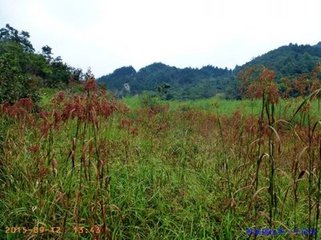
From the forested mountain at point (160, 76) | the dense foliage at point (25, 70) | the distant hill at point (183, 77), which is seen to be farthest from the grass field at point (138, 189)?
the forested mountain at point (160, 76)

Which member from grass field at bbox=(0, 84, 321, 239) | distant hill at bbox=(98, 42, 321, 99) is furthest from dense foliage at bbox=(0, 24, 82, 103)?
distant hill at bbox=(98, 42, 321, 99)

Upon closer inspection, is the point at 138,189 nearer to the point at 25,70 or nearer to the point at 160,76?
the point at 25,70

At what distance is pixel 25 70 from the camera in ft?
57.9

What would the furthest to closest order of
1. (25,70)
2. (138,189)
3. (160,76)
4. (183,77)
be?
(160,76) → (183,77) → (25,70) → (138,189)

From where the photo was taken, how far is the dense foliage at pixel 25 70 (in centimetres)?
802

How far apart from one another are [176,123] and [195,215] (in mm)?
5458

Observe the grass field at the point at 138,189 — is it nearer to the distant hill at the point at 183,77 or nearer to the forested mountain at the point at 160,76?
the distant hill at the point at 183,77

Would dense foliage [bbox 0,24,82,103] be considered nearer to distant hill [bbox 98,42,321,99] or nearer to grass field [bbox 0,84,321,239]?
grass field [bbox 0,84,321,239]

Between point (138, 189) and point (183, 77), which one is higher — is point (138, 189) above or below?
below

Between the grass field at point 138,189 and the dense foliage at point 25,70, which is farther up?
the dense foliage at point 25,70

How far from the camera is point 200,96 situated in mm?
29906

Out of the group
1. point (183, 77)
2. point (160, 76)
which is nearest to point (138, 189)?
point (183, 77)

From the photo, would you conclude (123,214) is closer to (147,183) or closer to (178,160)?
(147,183)

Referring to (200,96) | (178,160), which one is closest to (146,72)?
(200,96)
